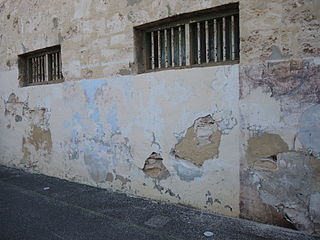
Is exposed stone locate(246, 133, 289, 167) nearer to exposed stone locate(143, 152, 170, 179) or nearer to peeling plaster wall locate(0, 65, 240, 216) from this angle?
peeling plaster wall locate(0, 65, 240, 216)

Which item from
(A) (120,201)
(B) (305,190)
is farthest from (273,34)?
(A) (120,201)

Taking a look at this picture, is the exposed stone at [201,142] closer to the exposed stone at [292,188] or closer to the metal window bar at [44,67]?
the exposed stone at [292,188]

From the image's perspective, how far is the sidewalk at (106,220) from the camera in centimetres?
298

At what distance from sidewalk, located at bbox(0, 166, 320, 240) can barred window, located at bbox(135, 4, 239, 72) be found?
5.89 ft

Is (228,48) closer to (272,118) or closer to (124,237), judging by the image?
(272,118)

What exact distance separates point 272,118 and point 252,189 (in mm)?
783

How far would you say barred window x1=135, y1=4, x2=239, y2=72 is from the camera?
3.44 m

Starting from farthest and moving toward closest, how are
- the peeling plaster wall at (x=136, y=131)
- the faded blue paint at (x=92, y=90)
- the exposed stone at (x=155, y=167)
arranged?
the faded blue paint at (x=92, y=90) → the exposed stone at (x=155, y=167) → the peeling plaster wall at (x=136, y=131)

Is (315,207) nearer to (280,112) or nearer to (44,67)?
(280,112)

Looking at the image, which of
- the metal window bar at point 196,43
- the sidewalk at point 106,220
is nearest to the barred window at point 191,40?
the metal window bar at point 196,43

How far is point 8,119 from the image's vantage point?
665 centimetres

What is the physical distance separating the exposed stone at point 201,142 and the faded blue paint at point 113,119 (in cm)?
114

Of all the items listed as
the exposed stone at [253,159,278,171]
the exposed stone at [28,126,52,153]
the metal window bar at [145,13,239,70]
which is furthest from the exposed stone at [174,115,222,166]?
the exposed stone at [28,126,52,153]

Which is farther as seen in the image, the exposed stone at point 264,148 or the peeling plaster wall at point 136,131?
the peeling plaster wall at point 136,131
